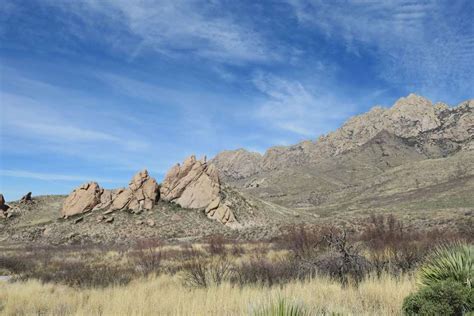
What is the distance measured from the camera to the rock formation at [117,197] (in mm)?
56781

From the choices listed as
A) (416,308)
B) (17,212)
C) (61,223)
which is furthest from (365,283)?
(17,212)

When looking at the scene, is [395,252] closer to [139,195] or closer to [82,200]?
[139,195]

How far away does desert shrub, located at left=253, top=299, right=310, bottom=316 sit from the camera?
296 centimetres

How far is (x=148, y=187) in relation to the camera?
2329 inches

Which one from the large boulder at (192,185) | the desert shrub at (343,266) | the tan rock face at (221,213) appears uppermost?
the large boulder at (192,185)

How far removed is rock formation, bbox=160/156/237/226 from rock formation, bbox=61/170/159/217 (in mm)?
2579

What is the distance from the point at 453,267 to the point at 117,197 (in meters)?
56.6

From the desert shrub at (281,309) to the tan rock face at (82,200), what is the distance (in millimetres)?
59388

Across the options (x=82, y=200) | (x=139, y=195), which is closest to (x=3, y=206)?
(x=82, y=200)

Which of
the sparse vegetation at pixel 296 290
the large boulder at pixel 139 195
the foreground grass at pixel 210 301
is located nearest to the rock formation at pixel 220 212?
the large boulder at pixel 139 195

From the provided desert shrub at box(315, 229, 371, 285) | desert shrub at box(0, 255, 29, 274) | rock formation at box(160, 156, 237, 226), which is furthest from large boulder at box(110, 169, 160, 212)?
desert shrub at box(315, 229, 371, 285)

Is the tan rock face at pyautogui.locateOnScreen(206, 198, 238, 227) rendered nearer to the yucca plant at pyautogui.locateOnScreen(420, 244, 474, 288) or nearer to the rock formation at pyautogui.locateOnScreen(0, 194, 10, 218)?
the rock formation at pyautogui.locateOnScreen(0, 194, 10, 218)

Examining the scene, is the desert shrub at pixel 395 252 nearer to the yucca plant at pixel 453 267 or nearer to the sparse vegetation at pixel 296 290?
the sparse vegetation at pixel 296 290

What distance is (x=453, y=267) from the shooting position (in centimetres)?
593
